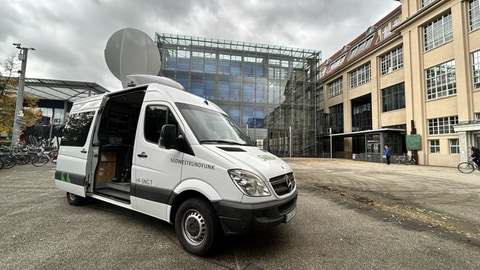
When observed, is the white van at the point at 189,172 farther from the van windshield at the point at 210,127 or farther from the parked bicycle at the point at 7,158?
the parked bicycle at the point at 7,158

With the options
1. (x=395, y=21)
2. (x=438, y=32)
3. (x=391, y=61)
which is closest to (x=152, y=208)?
(x=438, y=32)

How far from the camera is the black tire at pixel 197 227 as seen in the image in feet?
9.26

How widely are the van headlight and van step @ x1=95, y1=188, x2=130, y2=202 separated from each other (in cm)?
242

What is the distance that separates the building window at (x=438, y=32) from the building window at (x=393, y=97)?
14.7 ft

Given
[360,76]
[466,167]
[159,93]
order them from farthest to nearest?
[360,76] < [466,167] < [159,93]

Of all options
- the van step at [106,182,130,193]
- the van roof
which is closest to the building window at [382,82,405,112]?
A: the van roof

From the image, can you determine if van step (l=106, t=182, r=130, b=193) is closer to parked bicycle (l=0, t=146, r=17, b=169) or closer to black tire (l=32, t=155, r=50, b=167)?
parked bicycle (l=0, t=146, r=17, b=169)

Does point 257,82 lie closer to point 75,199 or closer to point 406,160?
point 406,160

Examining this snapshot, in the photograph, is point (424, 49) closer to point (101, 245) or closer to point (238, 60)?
point (238, 60)

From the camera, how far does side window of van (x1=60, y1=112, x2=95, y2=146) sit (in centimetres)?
496

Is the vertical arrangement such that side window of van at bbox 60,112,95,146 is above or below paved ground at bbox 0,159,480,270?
above

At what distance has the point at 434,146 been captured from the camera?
20656 mm

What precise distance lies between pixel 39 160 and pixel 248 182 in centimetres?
1714

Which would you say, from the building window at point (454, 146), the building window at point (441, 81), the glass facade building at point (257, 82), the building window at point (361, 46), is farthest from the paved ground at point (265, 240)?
the building window at point (361, 46)
